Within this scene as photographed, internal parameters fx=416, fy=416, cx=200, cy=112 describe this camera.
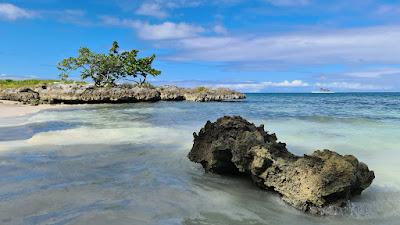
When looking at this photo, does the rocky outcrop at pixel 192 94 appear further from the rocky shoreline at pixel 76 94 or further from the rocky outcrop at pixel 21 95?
the rocky outcrop at pixel 21 95

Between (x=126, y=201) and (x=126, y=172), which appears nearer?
(x=126, y=201)

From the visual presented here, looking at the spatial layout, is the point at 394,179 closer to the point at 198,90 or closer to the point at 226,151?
the point at 226,151

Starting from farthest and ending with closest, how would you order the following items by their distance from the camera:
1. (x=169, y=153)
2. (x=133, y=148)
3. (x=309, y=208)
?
1. (x=133, y=148)
2. (x=169, y=153)
3. (x=309, y=208)

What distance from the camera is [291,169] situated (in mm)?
6410

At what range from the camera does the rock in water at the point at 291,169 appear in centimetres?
596

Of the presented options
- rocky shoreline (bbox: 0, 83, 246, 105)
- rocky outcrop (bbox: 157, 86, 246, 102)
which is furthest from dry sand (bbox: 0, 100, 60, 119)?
rocky outcrop (bbox: 157, 86, 246, 102)

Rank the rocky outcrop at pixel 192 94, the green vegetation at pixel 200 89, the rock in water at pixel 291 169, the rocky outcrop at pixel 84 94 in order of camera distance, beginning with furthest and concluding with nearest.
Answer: the green vegetation at pixel 200 89 < the rocky outcrop at pixel 192 94 < the rocky outcrop at pixel 84 94 < the rock in water at pixel 291 169

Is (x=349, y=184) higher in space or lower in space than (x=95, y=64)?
lower

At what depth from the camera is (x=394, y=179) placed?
793cm

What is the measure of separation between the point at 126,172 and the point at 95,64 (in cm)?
5178

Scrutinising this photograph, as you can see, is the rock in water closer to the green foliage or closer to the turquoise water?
the turquoise water

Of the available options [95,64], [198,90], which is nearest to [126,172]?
[95,64]

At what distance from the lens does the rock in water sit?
596cm

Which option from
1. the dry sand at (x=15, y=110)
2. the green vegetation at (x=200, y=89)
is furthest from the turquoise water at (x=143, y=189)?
the green vegetation at (x=200, y=89)
